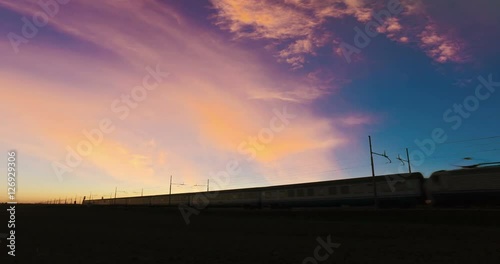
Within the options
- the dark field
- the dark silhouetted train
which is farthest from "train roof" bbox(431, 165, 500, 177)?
the dark field

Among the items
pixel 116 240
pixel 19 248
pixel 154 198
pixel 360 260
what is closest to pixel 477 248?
pixel 360 260

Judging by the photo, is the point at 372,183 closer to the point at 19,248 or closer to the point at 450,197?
the point at 450,197

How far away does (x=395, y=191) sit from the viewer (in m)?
34.6

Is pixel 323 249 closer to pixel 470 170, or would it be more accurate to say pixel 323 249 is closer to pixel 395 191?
pixel 470 170

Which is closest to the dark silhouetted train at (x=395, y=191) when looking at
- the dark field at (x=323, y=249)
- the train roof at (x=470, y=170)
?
the train roof at (x=470, y=170)

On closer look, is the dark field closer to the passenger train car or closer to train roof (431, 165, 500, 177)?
the passenger train car

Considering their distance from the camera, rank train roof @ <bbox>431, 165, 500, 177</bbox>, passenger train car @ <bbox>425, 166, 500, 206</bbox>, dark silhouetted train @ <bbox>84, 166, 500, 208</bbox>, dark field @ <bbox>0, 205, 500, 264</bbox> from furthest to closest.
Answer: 1. dark silhouetted train @ <bbox>84, 166, 500, 208</bbox>
2. train roof @ <bbox>431, 165, 500, 177</bbox>
3. passenger train car @ <bbox>425, 166, 500, 206</bbox>
4. dark field @ <bbox>0, 205, 500, 264</bbox>

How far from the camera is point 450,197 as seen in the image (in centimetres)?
3036

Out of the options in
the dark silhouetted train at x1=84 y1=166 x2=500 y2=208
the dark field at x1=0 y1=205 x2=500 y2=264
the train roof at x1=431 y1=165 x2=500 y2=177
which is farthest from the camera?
the dark silhouetted train at x1=84 y1=166 x2=500 y2=208

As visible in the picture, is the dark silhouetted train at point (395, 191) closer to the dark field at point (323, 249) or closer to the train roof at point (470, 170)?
the train roof at point (470, 170)

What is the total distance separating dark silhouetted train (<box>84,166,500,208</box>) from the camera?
28.1 m

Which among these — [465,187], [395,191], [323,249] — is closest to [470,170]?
[465,187]

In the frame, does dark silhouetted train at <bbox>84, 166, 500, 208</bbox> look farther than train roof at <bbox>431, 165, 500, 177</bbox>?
Yes

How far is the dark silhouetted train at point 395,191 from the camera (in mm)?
28078
